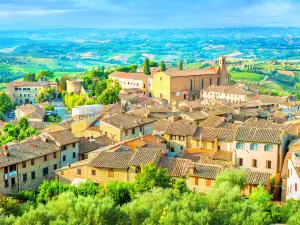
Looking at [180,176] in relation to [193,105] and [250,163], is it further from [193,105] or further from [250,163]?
[193,105]

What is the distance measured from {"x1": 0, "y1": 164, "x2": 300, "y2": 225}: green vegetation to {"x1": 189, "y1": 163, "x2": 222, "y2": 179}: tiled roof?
1.87 m

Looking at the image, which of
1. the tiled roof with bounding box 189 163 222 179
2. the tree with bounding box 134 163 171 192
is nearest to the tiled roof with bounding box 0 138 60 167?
the tree with bounding box 134 163 171 192

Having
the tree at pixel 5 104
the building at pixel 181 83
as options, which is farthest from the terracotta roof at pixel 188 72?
the tree at pixel 5 104

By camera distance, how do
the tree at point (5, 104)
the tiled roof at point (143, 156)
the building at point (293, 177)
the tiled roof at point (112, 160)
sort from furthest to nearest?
1. the tree at point (5, 104)
2. the tiled roof at point (112, 160)
3. the tiled roof at point (143, 156)
4. the building at point (293, 177)

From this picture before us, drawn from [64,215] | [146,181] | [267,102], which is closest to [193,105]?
[267,102]

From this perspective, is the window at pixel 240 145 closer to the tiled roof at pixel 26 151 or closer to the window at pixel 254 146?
the window at pixel 254 146

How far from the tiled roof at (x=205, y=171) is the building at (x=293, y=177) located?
175 inches

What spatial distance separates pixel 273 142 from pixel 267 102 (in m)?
41.2

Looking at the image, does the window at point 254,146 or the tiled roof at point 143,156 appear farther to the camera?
→ the window at point 254,146

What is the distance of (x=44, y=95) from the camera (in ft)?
295

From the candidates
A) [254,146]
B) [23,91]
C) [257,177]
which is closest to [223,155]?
[254,146]

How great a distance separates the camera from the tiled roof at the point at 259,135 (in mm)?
32844

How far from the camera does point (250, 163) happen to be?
1325 inches

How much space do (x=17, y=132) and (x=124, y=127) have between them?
64.8 ft
